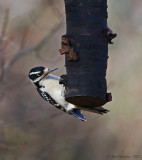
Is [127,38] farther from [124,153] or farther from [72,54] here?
[72,54]

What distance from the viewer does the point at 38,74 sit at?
764 centimetres

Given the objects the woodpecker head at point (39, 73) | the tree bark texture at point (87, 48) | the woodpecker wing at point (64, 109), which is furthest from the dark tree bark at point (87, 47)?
the woodpecker head at point (39, 73)

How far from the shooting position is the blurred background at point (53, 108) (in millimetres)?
11570

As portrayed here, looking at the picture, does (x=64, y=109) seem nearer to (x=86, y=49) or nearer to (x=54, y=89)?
(x=54, y=89)

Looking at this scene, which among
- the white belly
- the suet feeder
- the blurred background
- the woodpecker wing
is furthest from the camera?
the blurred background

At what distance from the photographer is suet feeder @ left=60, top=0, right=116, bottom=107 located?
19.3 feet

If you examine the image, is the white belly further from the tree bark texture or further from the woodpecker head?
the tree bark texture

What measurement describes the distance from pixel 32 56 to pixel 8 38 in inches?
39.1

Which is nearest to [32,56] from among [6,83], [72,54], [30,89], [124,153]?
[30,89]

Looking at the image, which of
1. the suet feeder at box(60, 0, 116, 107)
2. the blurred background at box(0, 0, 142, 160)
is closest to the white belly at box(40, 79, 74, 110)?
the suet feeder at box(60, 0, 116, 107)

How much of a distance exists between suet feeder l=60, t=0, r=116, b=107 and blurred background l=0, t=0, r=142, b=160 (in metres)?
5.09

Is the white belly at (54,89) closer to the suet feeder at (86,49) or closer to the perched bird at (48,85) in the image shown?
the perched bird at (48,85)

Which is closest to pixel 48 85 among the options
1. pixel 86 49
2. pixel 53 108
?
pixel 86 49

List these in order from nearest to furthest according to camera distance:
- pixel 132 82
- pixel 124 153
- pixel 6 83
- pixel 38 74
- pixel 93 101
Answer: pixel 93 101 < pixel 38 74 < pixel 6 83 < pixel 124 153 < pixel 132 82
